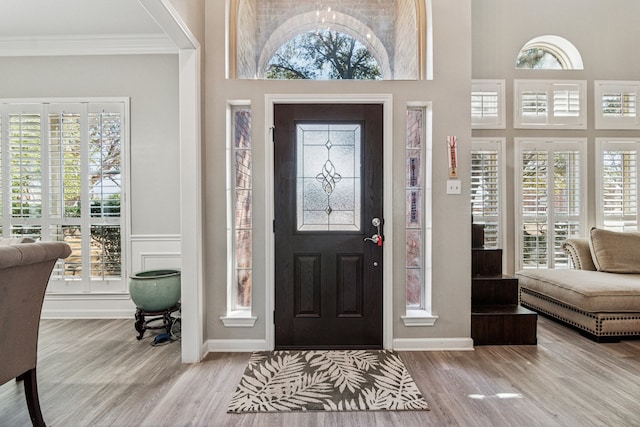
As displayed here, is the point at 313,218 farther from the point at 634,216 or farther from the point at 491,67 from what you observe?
the point at 634,216

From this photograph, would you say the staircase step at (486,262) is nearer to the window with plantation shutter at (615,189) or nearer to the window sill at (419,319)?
the window sill at (419,319)

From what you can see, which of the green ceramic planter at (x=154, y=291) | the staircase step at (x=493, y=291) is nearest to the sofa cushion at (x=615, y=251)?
the staircase step at (x=493, y=291)

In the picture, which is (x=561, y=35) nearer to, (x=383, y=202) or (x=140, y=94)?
(x=383, y=202)

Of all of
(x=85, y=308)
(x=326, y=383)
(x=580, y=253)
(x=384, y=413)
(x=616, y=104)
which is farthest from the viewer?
(x=616, y=104)

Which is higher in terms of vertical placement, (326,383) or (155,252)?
(155,252)

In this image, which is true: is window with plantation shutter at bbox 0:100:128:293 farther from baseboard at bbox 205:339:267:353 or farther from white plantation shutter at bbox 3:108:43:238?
baseboard at bbox 205:339:267:353

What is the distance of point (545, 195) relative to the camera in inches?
171

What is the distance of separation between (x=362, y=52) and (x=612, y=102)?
3616 mm

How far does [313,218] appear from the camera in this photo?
301 centimetres

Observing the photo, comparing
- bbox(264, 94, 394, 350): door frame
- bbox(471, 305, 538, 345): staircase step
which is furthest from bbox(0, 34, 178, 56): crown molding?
bbox(471, 305, 538, 345): staircase step

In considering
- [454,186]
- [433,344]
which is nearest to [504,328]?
[433,344]

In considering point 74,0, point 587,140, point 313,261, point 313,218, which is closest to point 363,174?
point 313,218

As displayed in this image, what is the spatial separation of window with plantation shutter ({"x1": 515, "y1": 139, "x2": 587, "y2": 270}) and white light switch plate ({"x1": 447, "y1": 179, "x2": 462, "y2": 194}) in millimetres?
1860

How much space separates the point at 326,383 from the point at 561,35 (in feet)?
16.6
